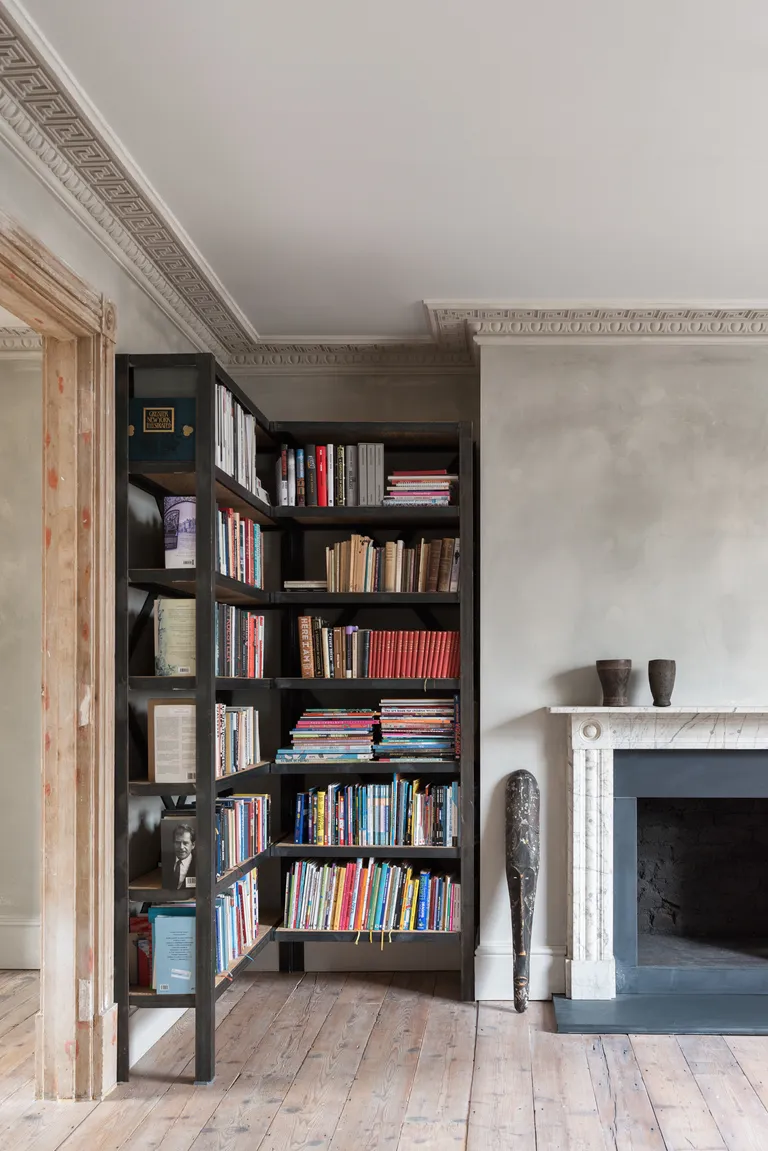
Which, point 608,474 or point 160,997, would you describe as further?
point 608,474

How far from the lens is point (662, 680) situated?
4.14m

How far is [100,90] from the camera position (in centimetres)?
263

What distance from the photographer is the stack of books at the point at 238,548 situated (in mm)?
3637

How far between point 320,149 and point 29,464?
9.45 ft

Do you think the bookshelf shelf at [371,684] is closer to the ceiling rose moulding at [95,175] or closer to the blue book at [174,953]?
the blue book at [174,953]

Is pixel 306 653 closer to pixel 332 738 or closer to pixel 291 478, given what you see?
pixel 332 738

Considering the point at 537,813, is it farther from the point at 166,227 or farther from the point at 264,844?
the point at 166,227

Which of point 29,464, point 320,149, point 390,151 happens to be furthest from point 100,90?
point 29,464

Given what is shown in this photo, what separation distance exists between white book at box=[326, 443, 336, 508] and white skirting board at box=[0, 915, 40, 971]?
2.47m

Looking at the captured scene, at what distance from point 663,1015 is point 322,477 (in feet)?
8.21

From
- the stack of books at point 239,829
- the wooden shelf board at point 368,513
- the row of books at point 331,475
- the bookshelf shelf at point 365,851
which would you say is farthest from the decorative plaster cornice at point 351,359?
the bookshelf shelf at point 365,851

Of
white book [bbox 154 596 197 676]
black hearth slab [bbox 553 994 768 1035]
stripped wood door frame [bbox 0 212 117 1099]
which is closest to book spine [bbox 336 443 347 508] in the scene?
white book [bbox 154 596 197 676]

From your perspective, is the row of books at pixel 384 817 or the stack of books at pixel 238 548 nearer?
the stack of books at pixel 238 548

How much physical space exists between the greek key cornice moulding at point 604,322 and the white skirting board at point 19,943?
3.37 m
